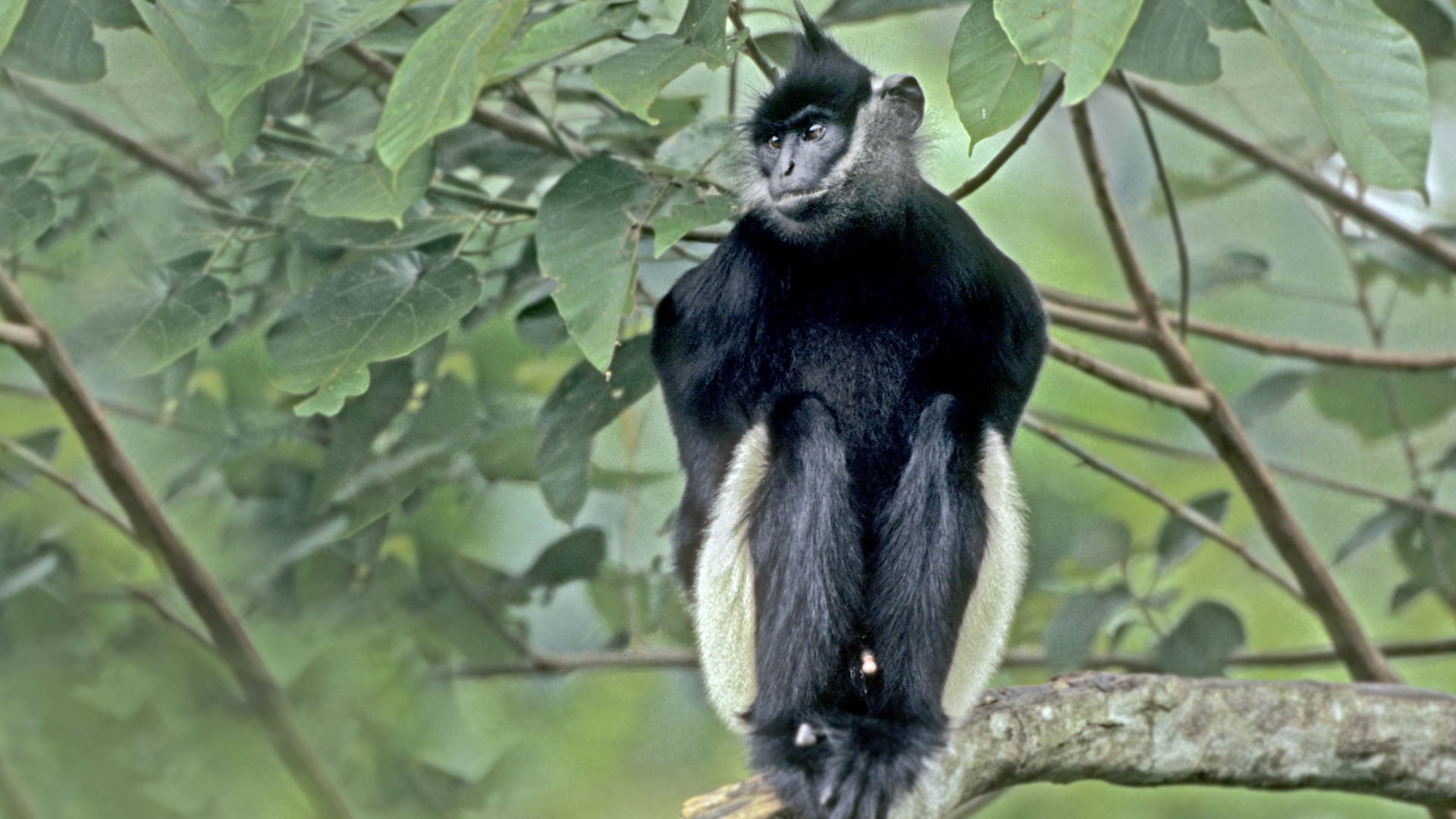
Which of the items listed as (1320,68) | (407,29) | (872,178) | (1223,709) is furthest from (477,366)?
(1320,68)

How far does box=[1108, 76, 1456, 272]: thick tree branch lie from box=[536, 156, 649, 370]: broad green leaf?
2348mm

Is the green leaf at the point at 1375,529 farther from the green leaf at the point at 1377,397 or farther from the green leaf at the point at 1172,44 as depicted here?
the green leaf at the point at 1172,44

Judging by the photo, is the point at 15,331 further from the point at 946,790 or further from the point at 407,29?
the point at 946,790

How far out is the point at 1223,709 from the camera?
325cm

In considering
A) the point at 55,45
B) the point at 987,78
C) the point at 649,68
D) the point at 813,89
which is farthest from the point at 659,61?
the point at 55,45

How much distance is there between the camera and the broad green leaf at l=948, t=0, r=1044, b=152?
7.34ft

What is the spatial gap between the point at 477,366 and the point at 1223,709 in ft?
8.62

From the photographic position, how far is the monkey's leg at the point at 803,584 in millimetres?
2865

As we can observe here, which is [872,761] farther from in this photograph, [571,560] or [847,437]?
[571,560]

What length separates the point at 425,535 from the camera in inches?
181

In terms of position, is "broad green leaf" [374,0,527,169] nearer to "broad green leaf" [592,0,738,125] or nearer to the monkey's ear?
"broad green leaf" [592,0,738,125]

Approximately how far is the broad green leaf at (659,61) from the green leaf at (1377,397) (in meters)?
3.64

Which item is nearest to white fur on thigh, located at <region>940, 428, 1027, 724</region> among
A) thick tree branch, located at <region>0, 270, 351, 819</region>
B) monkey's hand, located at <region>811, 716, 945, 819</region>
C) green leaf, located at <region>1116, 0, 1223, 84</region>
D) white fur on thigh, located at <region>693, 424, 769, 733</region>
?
monkey's hand, located at <region>811, 716, 945, 819</region>

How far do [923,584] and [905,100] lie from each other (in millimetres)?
1372
